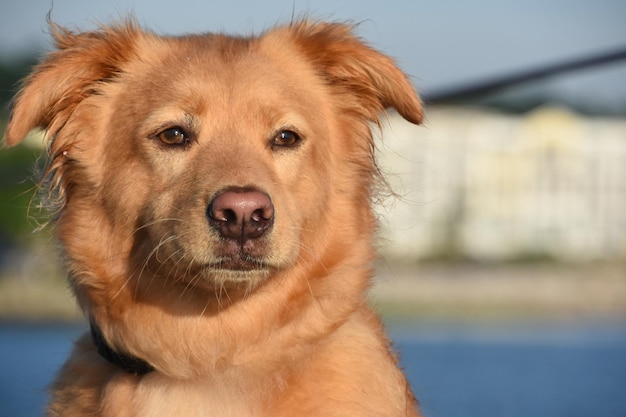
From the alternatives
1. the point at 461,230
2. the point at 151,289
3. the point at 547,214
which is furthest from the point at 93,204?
the point at 547,214

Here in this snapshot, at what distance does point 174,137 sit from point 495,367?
21.3m

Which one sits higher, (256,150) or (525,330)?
(256,150)

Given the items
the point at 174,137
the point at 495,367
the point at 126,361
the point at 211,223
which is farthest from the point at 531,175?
the point at 211,223

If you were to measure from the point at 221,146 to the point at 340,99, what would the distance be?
32.6 inches

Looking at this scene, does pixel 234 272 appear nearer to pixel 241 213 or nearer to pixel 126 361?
pixel 241 213

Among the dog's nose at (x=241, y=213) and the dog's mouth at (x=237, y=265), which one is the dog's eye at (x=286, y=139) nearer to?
the dog's nose at (x=241, y=213)

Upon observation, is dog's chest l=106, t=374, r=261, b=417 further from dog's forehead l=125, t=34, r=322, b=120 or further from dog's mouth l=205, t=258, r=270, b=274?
dog's forehead l=125, t=34, r=322, b=120

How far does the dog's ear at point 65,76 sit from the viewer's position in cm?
474

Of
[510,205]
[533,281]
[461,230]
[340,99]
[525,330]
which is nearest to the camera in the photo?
[340,99]

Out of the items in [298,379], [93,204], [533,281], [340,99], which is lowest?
[533,281]

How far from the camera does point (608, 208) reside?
215ft

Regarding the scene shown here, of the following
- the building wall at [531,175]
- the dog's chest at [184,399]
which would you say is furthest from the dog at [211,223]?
the building wall at [531,175]

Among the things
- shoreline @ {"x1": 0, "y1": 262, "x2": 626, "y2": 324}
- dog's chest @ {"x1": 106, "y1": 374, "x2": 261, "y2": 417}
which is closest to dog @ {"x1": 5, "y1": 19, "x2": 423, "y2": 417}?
dog's chest @ {"x1": 106, "y1": 374, "x2": 261, "y2": 417}

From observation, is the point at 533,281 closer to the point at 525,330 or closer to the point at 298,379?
the point at 525,330
